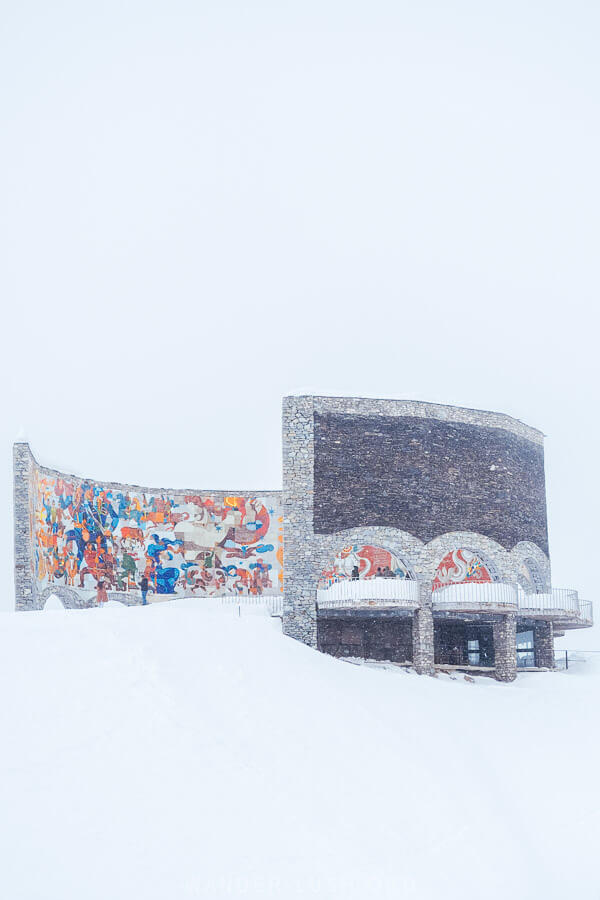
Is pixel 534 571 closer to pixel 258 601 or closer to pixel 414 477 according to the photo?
pixel 414 477

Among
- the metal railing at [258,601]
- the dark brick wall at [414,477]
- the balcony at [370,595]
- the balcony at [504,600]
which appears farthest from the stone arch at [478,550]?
the metal railing at [258,601]

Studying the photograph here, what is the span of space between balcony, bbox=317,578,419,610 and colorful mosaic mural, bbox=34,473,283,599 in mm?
9267

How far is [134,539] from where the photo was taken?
3534 centimetres

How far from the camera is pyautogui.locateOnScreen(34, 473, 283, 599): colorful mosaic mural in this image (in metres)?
32.8

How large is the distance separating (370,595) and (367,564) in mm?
8942

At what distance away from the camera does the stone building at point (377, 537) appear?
28.6 metres

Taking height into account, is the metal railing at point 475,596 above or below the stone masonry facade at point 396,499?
below

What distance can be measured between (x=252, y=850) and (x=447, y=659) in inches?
722

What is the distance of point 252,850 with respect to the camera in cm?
1573

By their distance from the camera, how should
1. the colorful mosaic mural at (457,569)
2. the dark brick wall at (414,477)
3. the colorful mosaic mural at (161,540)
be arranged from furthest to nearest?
the colorful mosaic mural at (457,569), the colorful mosaic mural at (161,540), the dark brick wall at (414,477)

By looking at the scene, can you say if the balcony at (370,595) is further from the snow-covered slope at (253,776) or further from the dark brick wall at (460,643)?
the dark brick wall at (460,643)

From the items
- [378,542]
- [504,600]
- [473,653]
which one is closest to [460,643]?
[473,653]

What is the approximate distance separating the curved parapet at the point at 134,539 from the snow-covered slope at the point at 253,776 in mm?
7576

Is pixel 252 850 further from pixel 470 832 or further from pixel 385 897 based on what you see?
pixel 470 832
